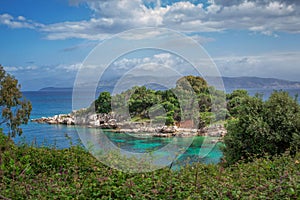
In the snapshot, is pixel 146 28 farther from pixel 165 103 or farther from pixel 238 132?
pixel 238 132

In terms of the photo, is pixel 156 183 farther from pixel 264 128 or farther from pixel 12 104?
pixel 12 104

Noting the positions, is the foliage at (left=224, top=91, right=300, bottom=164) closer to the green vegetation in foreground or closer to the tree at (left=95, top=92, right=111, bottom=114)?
the green vegetation in foreground

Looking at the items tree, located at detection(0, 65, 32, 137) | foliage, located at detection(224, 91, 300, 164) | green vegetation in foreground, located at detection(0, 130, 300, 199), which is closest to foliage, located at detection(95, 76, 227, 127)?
green vegetation in foreground, located at detection(0, 130, 300, 199)

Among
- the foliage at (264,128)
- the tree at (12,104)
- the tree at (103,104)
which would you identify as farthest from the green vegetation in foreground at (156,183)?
the tree at (12,104)

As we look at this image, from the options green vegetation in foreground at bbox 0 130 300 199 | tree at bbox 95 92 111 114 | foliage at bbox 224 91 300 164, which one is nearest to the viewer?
green vegetation in foreground at bbox 0 130 300 199

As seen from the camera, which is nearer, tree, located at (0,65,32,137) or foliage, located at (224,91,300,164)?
foliage, located at (224,91,300,164)

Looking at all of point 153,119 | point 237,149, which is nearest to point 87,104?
point 153,119

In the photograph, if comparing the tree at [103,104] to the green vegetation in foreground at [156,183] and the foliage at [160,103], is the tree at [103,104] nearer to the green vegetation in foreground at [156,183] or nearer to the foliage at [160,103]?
the foliage at [160,103]
